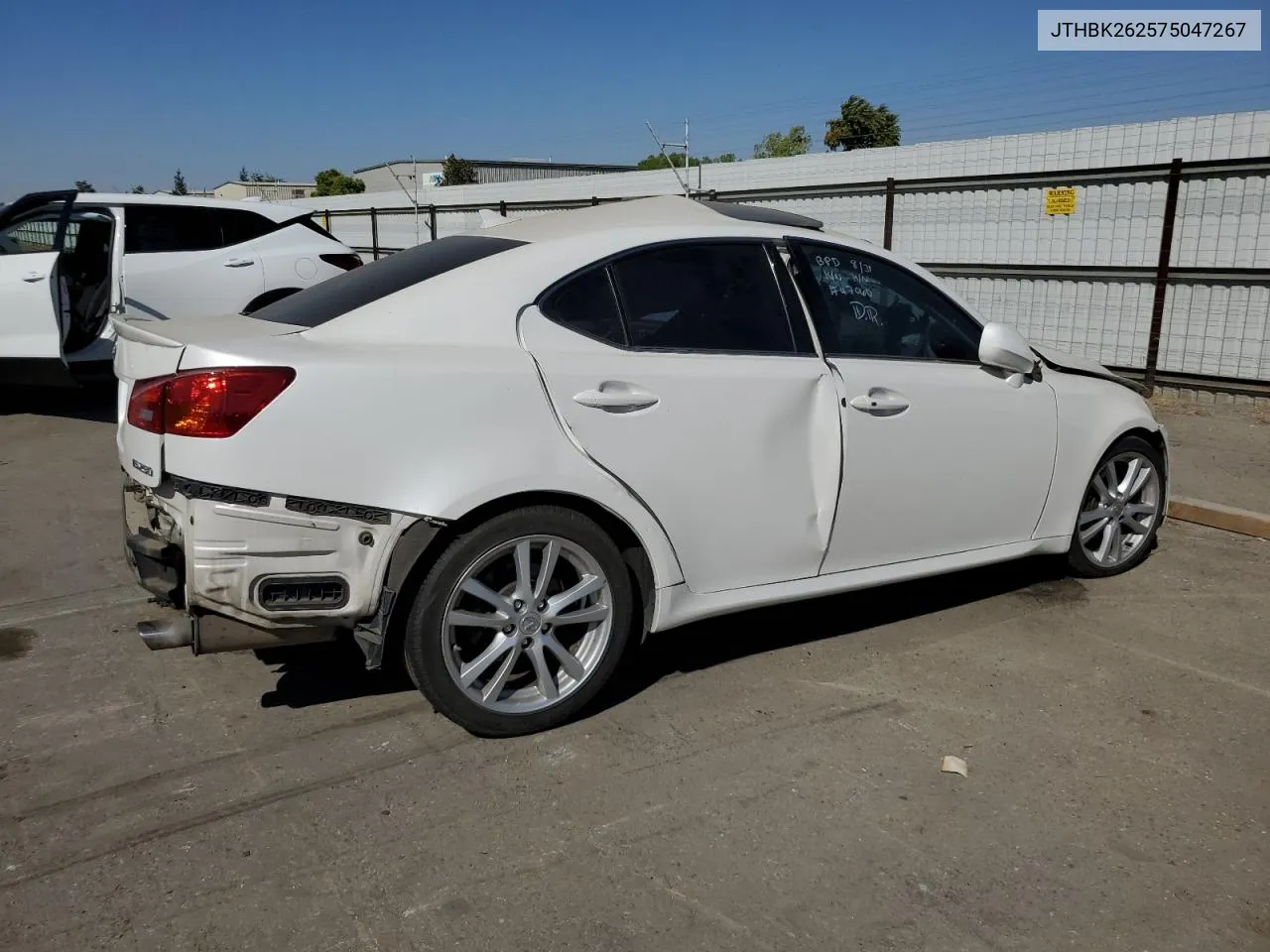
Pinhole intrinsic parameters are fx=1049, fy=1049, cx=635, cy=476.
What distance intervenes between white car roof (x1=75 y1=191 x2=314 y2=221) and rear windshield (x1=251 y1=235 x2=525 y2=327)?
19.8 feet

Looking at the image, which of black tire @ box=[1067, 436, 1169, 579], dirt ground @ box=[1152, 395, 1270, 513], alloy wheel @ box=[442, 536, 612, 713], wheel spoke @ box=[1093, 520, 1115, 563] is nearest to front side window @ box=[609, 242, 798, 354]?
alloy wheel @ box=[442, 536, 612, 713]

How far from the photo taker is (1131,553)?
202 inches

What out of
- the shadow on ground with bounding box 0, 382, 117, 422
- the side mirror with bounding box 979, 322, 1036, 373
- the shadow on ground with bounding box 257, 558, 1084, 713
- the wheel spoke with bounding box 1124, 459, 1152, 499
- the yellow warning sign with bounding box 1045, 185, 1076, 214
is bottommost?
the shadow on ground with bounding box 257, 558, 1084, 713

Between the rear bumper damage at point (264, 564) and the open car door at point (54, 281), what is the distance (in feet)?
19.1

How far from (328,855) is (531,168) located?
54.0 meters

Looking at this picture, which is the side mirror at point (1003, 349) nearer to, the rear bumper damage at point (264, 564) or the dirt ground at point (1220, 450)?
the rear bumper damage at point (264, 564)

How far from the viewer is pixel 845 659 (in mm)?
4121

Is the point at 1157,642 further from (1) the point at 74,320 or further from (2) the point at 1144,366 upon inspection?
(1) the point at 74,320

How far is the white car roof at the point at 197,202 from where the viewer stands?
8898 mm

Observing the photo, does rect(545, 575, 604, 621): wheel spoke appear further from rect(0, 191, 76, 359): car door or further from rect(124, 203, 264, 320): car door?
rect(124, 203, 264, 320): car door

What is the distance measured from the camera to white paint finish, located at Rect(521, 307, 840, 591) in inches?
133

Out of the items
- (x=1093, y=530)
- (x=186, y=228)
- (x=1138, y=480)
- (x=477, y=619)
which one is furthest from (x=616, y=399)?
(x=186, y=228)

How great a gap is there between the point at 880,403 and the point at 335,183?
67105 mm

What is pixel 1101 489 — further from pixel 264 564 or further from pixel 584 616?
pixel 264 564
